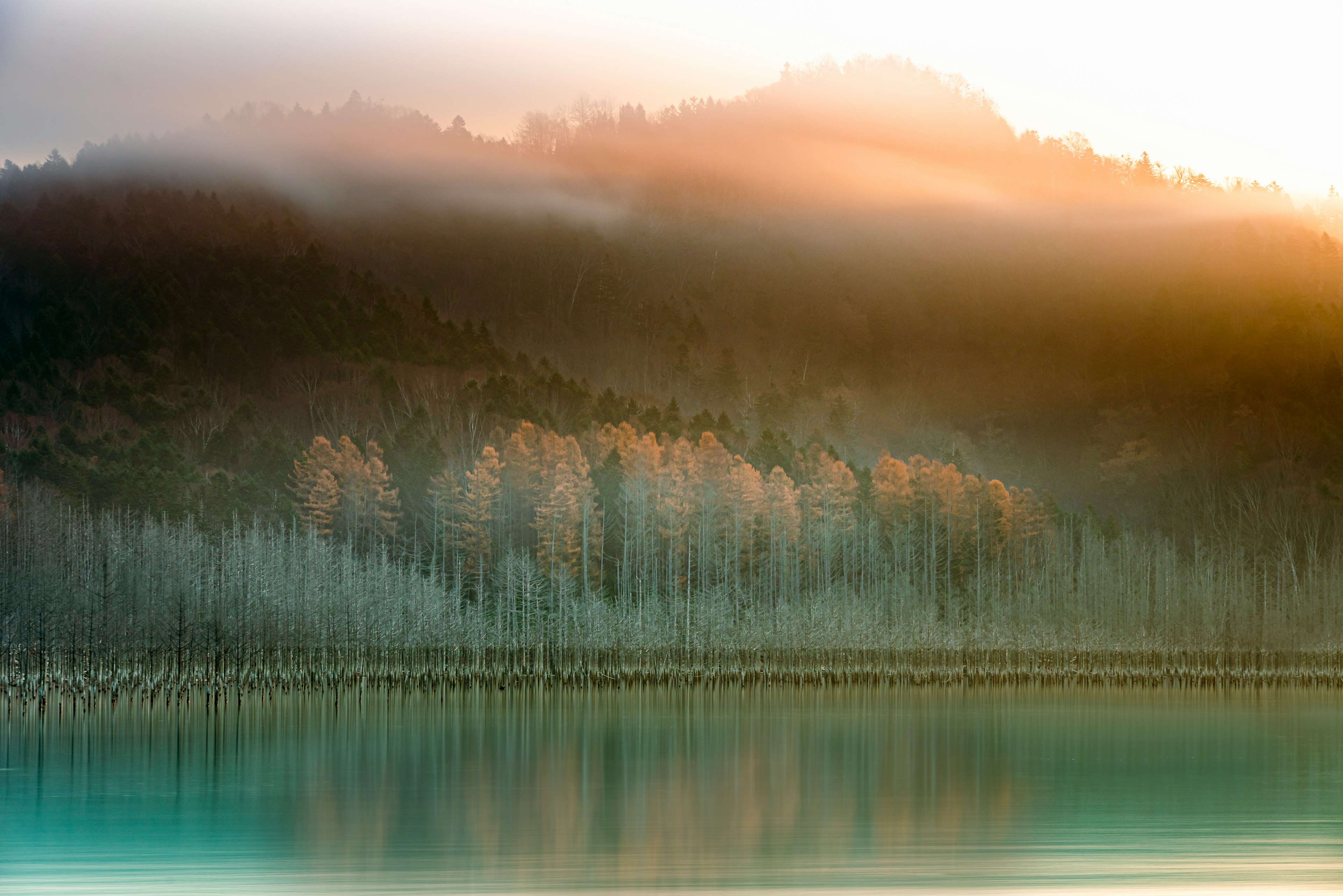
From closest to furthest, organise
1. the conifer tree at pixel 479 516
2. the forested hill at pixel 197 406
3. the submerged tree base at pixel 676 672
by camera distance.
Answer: the submerged tree base at pixel 676 672, the conifer tree at pixel 479 516, the forested hill at pixel 197 406

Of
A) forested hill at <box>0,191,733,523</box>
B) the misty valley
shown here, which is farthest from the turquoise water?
forested hill at <box>0,191,733,523</box>

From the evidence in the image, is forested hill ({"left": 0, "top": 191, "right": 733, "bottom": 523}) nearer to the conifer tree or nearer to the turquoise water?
the conifer tree

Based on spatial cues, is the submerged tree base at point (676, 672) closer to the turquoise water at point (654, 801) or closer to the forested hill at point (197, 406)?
the turquoise water at point (654, 801)

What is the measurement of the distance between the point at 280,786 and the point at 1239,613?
225ft

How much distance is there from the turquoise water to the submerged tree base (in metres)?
2.03

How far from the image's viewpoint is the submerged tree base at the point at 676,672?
4656 cm

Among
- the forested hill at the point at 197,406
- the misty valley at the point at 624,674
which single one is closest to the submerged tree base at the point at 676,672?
the misty valley at the point at 624,674

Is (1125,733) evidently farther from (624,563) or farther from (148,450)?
(148,450)

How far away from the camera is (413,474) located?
110750 millimetres

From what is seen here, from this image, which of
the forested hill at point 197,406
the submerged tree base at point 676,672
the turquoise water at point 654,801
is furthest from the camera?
the forested hill at point 197,406

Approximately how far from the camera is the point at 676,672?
59.9 meters

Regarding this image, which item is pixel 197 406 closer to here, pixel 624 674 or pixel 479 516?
pixel 479 516

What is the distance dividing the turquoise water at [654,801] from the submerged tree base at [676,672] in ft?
6.66

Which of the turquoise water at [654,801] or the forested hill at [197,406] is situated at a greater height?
the forested hill at [197,406]
